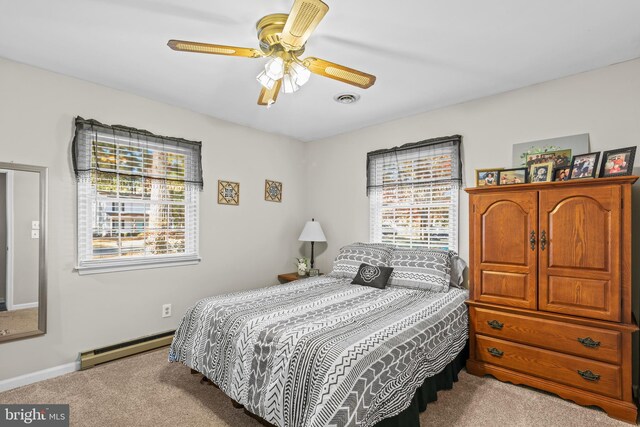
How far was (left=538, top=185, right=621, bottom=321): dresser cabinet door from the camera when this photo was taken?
211cm

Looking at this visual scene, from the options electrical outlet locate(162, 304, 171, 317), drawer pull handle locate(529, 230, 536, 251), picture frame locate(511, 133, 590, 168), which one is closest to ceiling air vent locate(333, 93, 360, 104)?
picture frame locate(511, 133, 590, 168)

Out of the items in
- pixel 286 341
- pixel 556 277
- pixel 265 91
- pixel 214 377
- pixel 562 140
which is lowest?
pixel 214 377

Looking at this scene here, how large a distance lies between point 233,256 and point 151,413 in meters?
1.90

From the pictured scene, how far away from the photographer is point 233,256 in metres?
3.82

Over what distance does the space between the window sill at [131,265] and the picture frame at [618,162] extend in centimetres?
359

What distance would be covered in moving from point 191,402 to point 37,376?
133 cm

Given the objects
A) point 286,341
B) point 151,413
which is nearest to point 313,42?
point 286,341

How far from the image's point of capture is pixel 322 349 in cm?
167

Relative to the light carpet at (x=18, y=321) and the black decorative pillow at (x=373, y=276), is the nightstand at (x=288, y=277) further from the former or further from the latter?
the light carpet at (x=18, y=321)

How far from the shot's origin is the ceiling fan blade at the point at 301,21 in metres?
1.43

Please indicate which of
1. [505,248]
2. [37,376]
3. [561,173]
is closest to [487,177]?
[561,173]

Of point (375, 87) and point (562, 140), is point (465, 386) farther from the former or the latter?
A: point (375, 87)

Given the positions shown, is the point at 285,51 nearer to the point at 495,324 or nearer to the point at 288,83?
the point at 288,83

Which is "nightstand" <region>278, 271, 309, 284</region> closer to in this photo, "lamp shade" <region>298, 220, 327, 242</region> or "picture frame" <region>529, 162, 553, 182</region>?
"lamp shade" <region>298, 220, 327, 242</region>
